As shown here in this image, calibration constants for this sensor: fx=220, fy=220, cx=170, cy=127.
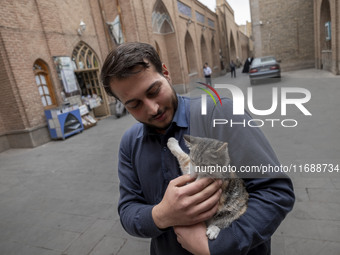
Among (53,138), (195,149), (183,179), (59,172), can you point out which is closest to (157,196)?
(183,179)

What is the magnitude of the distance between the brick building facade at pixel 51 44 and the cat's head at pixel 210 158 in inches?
112

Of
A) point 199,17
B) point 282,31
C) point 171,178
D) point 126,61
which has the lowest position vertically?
point 171,178

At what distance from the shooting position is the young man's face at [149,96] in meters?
1.08

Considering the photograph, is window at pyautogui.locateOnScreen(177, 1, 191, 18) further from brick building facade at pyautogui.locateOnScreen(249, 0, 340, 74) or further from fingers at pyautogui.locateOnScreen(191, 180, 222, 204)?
fingers at pyautogui.locateOnScreen(191, 180, 222, 204)

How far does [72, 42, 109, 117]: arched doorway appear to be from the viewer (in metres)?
10.8

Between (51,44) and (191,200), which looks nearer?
(191,200)

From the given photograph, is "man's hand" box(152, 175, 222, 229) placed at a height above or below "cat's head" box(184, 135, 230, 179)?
below

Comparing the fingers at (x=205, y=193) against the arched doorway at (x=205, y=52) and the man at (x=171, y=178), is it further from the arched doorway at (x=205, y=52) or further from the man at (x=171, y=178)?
the arched doorway at (x=205, y=52)

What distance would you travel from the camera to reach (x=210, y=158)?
0.88 m

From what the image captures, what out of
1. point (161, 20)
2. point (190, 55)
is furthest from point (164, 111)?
point (190, 55)

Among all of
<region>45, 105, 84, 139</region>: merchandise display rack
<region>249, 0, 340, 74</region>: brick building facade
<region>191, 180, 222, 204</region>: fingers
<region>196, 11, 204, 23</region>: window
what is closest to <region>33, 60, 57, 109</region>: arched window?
<region>45, 105, 84, 139</region>: merchandise display rack

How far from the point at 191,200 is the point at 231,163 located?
216 mm

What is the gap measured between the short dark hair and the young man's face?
24 millimetres

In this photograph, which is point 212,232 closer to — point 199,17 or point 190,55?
point 190,55
